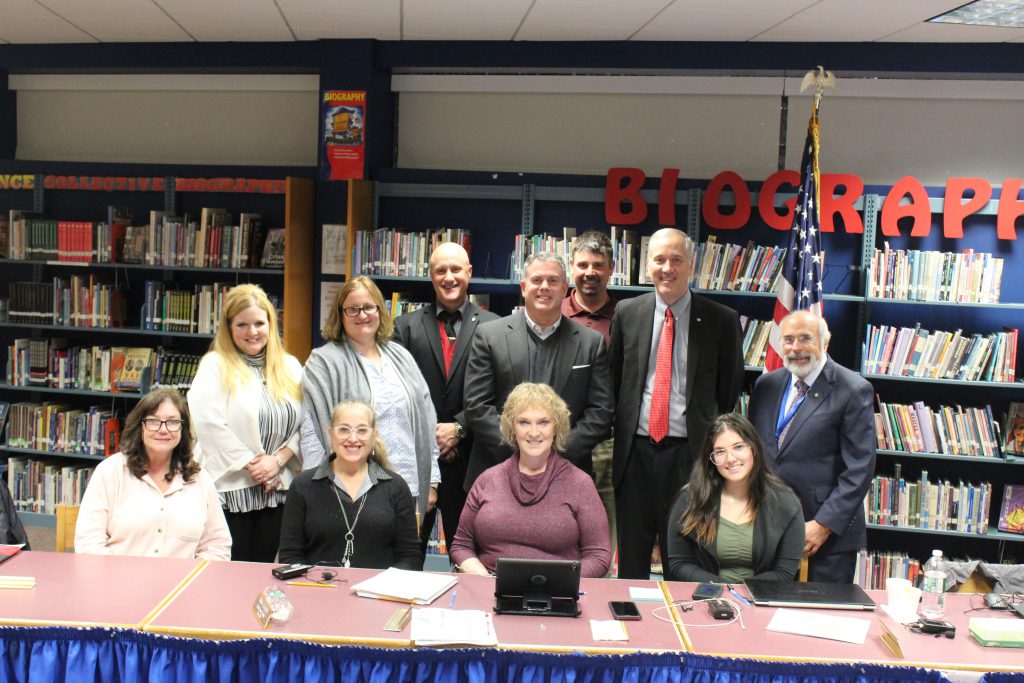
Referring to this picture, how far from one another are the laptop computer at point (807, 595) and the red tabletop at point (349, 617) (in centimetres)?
35

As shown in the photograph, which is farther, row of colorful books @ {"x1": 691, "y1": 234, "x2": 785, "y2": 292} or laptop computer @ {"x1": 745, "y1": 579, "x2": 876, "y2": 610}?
row of colorful books @ {"x1": 691, "y1": 234, "x2": 785, "y2": 292}

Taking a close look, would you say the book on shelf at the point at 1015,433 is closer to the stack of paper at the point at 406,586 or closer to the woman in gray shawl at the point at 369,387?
the woman in gray shawl at the point at 369,387

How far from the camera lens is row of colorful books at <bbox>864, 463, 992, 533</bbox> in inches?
201

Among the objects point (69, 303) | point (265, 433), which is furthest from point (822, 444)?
point (69, 303)

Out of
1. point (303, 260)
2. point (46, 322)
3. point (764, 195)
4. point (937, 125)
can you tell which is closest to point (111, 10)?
point (303, 260)

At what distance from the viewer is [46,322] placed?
5980mm

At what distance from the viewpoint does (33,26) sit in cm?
556

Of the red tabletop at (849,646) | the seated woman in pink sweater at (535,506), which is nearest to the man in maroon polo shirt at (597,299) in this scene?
the seated woman in pink sweater at (535,506)

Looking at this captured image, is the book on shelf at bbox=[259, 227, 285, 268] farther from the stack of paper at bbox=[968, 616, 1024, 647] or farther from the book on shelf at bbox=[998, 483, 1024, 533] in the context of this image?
the book on shelf at bbox=[998, 483, 1024, 533]

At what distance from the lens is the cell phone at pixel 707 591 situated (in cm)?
281

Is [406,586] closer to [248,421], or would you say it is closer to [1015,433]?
[248,421]

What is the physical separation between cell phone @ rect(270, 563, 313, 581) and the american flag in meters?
2.70

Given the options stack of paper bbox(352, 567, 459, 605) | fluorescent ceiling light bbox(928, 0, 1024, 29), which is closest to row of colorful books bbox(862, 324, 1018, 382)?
fluorescent ceiling light bbox(928, 0, 1024, 29)

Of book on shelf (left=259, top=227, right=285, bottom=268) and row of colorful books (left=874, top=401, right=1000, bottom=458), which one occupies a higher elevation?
book on shelf (left=259, top=227, right=285, bottom=268)
